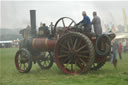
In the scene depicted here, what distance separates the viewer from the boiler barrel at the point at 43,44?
286 inches

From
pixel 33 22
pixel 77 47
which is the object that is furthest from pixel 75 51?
pixel 33 22

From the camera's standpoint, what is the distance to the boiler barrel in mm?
7256

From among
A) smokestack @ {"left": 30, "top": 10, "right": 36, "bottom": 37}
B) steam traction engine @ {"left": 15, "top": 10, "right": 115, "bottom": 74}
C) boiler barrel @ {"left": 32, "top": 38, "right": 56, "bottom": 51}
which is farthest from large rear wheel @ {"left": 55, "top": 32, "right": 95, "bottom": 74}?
smokestack @ {"left": 30, "top": 10, "right": 36, "bottom": 37}

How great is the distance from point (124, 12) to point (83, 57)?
84.4 feet

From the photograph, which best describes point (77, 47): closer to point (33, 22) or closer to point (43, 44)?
point (43, 44)

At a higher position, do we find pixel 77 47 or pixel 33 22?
pixel 33 22

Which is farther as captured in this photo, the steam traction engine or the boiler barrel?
the boiler barrel

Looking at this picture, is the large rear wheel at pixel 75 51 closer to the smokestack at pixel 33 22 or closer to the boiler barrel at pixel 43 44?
the boiler barrel at pixel 43 44

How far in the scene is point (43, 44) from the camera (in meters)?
7.48

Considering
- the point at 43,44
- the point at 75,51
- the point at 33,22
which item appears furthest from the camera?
the point at 33,22

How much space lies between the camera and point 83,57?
6402 millimetres

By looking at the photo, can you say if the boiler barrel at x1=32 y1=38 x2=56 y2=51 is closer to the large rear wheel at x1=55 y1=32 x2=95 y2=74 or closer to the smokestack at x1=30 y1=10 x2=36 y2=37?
the smokestack at x1=30 y1=10 x2=36 y2=37

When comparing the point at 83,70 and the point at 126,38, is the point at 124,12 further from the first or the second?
the point at 83,70

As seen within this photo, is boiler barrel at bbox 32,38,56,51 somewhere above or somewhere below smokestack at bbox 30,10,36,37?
below
